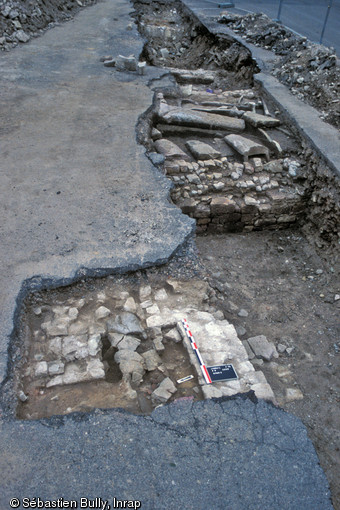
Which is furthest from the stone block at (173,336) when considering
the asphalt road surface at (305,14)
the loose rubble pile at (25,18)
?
the asphalt road surface at (305,14)

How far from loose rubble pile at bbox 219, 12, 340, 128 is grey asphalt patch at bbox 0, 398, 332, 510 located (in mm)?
5137

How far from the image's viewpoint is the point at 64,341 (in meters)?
2.59

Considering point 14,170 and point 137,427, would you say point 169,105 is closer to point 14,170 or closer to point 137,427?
point 14,170

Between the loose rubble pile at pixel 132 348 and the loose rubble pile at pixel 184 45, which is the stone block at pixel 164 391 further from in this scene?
the loose rubble pile at pixel 184 45

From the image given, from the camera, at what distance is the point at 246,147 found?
17.3 ft

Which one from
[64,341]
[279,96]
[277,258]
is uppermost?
[279,96]

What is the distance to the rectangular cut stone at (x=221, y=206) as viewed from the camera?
4.79m

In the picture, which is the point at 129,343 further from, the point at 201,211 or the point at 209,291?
the point at 201,211

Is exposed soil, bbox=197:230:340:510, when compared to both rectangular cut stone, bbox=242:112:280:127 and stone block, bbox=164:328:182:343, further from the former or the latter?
rectangular cut stone, bbox=242:112:280:127

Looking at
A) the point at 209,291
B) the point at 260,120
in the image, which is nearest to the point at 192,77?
the point at 260,120

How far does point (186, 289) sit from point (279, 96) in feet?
16.8

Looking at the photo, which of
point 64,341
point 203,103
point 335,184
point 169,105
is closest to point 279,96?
point 203,103

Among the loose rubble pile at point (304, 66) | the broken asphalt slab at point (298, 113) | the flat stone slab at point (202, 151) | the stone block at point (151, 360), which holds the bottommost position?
the stone block at point (151, 360)

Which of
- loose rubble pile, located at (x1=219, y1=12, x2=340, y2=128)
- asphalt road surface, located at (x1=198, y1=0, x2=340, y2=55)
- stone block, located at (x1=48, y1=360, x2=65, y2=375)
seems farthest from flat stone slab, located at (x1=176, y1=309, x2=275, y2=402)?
asphalt road surface, located at (x1=198, y1=0, x2=340, y2=55)
